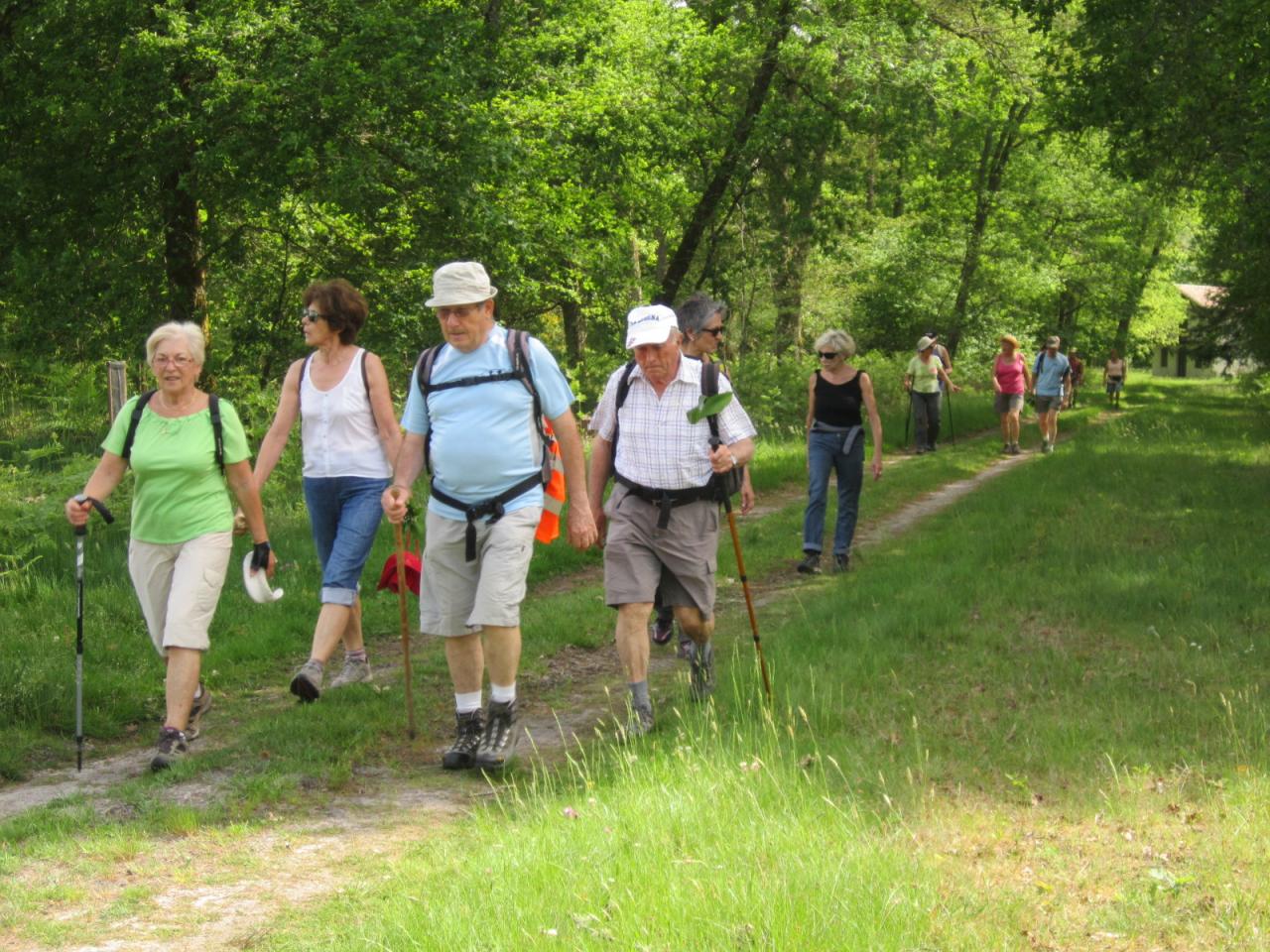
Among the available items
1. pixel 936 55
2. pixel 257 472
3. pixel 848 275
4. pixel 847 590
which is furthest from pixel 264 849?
pixel 848 275

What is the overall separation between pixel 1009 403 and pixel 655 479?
682 inches

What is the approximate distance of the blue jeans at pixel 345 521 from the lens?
7.55m

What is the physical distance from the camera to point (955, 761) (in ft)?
19.1

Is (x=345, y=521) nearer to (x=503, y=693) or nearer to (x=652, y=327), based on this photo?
(x=503, y=693)

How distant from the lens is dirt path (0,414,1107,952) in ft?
15.0

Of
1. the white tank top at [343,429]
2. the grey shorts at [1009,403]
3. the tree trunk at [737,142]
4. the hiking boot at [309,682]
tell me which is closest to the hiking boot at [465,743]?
the hiking boot at [309,682]

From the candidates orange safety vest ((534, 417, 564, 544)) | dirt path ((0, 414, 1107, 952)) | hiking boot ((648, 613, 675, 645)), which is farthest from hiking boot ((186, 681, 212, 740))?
hiking boot ((648, 613, 675, 645))

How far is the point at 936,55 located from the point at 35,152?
1348 centimetres

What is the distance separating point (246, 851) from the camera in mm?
5320

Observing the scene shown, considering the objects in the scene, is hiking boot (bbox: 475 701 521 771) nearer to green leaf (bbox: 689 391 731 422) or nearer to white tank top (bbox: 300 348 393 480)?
green leaf (bbox: 689 391 731 422)

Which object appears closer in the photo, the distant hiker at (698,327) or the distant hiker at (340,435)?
the distant hiker at (340,435)

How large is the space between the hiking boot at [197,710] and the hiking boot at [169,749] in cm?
15

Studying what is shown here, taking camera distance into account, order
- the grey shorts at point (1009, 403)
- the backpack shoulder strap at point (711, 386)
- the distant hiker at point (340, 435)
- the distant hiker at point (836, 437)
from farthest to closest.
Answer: the grey shorts at point (1009, 403) → the distant hiker at point (836, 437) → the distant hiker at point (340, 435) → the backpack shoulder strap at point (711, 386)

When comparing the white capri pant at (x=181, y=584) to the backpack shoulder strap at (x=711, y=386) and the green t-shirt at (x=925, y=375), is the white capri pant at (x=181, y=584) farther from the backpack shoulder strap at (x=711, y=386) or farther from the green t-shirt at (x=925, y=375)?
the green t-shirt at (x=925, y=375)
